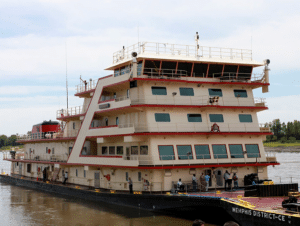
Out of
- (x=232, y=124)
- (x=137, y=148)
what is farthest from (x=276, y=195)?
(x=137, y=148)

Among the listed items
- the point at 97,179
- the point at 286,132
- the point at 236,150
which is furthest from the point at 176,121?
the point at 286,132

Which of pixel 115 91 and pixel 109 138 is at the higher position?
pixel 115 91

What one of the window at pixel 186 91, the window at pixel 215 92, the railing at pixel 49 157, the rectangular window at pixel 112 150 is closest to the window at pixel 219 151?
the window at pixel 215 92

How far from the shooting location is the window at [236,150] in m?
26.7

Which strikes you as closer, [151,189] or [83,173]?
[151,189]

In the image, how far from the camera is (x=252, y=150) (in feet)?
89.8

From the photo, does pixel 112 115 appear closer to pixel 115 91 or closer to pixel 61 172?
pixel 115 91

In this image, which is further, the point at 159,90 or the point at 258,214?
the point at 159,90

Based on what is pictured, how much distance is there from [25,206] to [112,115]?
1065 centimetres

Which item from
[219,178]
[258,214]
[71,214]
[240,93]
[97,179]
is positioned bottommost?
[71,214]

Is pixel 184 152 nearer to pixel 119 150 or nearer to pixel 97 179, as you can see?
pixel 119 150

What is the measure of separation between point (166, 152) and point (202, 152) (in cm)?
285

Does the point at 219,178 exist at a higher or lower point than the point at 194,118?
lower

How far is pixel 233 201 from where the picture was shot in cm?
1912
